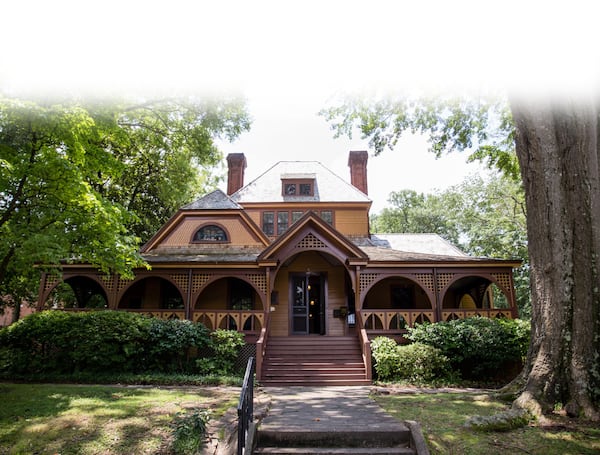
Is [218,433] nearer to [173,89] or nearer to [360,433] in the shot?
[360,433]

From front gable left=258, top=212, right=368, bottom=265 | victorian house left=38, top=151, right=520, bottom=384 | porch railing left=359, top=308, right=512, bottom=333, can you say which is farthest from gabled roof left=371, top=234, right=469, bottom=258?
front gable left=258, top=212, right=368, bottom=265

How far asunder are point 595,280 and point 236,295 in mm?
12195

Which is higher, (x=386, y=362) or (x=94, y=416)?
(x=94, y=416)

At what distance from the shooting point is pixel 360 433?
200 inches

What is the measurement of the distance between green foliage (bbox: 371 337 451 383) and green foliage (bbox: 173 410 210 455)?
688 centimetres

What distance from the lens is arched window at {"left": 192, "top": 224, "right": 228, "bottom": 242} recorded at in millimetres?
16172

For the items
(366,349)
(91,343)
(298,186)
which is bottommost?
(366,349)

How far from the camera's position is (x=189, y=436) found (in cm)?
492

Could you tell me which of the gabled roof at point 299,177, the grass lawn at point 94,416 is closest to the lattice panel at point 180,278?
the grass lawn at point 94,416

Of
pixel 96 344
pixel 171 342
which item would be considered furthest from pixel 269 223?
pixel 96 344

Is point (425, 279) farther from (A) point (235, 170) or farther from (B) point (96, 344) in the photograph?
(A) point (235, 170)

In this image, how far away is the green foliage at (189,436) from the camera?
4816 mm

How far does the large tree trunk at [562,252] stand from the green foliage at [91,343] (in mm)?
8851

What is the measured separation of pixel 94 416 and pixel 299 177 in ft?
50.2
